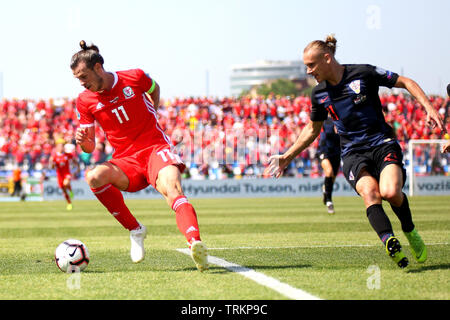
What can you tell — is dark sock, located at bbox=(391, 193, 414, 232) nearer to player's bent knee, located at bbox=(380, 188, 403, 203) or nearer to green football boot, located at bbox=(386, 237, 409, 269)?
player's bent knee, located at bbox=(380, 188, 403, 203)

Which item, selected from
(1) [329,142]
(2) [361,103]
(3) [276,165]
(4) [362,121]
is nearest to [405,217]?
(4) [362,121]

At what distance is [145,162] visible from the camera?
21.5ft

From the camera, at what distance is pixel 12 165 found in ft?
98.4

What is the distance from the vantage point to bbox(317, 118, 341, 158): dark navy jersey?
1477 cm

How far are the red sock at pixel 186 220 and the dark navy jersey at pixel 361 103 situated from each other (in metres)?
1.59

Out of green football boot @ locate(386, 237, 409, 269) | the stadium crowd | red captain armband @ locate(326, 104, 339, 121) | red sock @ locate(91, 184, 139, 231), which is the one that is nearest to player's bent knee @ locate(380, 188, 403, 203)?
green football boot @ locate(386, 237, 409, 269)

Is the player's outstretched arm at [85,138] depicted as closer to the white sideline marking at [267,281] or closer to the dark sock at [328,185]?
the white sideline marking at [267,281]

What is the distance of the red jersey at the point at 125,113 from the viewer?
653 cm

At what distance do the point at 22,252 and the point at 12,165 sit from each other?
22.5 m

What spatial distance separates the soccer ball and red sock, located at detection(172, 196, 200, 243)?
1.00 meters

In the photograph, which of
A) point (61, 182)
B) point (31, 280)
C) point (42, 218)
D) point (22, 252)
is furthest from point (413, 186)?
point (31, 280)

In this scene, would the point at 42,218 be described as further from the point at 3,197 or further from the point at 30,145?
the point at 30,145

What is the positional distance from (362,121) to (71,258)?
114 inches

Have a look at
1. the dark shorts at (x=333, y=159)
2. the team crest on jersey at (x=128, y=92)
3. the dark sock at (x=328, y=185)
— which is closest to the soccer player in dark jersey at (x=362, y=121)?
the team crest on jersey at (x=128, y=92)
